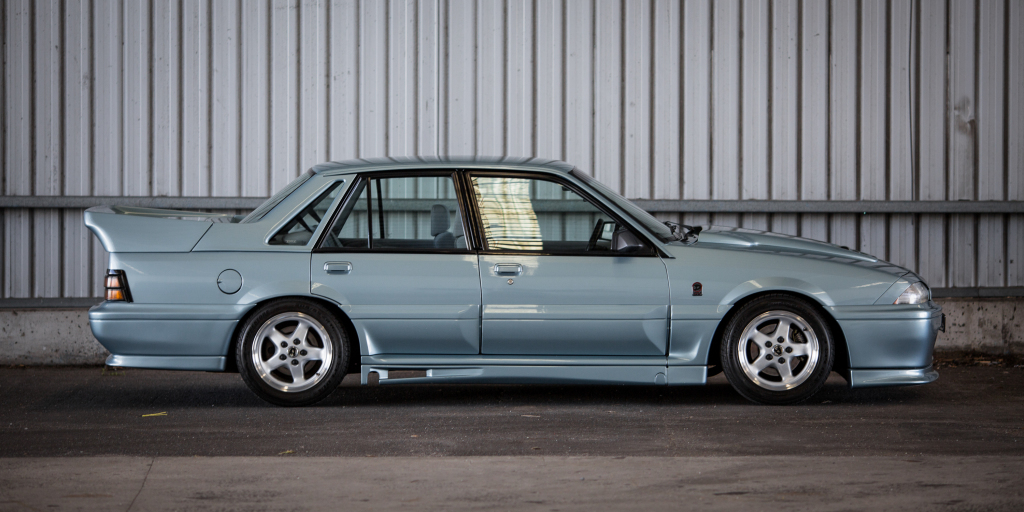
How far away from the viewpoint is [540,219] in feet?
18.1

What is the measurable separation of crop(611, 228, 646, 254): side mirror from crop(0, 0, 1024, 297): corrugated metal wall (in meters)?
2.79

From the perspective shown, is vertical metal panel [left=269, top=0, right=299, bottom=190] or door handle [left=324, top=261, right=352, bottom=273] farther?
vertical metal panel [left=269, top=0, right=299, bottom=190]

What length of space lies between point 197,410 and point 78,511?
2.05m

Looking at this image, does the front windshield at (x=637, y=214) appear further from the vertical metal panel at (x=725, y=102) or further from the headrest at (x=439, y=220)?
the vertical metal panel at (x=725, y=102)

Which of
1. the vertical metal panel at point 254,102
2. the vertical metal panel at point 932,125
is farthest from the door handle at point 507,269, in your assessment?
the vertical metal panel at point 932,125

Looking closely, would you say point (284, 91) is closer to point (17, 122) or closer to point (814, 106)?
point (17, 122)

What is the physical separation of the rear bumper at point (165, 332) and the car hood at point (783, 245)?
2860 mm

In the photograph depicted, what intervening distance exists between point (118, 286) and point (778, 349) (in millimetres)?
3876

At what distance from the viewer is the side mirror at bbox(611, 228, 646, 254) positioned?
17.7 feet

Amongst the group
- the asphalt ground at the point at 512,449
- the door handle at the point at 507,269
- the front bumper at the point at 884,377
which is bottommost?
the asphalt ground at the point at 512,449

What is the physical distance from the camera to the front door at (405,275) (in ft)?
17.6

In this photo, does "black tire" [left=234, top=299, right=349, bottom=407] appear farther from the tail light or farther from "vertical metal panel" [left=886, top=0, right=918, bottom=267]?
"vertical metal panel" [left=886, top=0, right=918, bottom=267]

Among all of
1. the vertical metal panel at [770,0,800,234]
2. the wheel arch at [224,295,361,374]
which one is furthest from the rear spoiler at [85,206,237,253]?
the vertical metal panel at [770,0,800,234]

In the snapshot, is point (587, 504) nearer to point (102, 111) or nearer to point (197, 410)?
point (197, 410)
